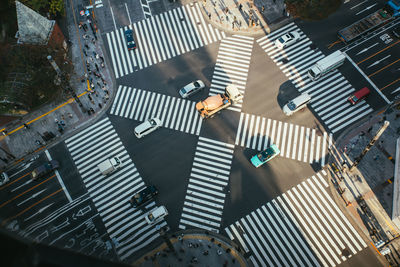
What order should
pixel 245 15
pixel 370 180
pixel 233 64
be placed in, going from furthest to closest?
1. pixel 245 15
2. pixel 233 64
3. pixel 370 180

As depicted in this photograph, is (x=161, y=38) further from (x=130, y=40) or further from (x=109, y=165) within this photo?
(x=109, y=165)

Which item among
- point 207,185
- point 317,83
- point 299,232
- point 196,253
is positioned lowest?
point 299,232

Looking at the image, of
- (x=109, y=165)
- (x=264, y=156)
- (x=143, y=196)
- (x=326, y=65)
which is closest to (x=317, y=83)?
(x=326, y=65)

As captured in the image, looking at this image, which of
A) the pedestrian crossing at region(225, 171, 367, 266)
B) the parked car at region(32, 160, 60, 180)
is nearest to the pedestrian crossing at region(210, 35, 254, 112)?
the pedestrian crossing at region(225, 171, 367, 266)

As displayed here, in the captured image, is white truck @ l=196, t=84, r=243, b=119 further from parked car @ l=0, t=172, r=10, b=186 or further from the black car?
parked car @ l=0, t=172, r=10, b=186

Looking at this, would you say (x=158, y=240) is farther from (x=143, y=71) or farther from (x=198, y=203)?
(x=143, y=71)

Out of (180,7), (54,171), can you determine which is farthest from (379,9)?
(54,171)
